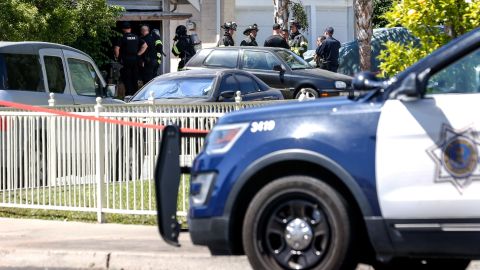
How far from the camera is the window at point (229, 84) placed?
57.7 feet

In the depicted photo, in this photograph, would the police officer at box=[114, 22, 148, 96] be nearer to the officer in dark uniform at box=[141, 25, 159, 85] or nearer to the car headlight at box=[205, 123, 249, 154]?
the officer in dark uniform at box=[141, 25, 159, 85]

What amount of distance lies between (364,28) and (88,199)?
581 inches

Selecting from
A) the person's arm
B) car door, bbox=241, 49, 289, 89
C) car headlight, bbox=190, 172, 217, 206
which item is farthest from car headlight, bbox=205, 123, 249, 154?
the person's arm

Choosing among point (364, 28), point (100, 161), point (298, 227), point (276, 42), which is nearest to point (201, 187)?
point (298, 227)

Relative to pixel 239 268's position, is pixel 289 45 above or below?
above

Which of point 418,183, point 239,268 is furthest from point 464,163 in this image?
point 239,268

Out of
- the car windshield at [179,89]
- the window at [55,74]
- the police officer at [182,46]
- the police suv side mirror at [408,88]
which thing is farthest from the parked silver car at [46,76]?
the police officer at [182,46]

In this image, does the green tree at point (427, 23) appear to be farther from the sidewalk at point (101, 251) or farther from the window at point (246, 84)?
the window at point (246, 84)

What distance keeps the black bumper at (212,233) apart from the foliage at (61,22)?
14782 millimetres

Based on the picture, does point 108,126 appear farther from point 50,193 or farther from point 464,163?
point 464,163

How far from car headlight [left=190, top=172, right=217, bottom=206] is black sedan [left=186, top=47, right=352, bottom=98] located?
14919 mm

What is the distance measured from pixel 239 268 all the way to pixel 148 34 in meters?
17.4

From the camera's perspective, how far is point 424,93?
283 inches

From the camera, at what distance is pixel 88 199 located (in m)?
11.6
